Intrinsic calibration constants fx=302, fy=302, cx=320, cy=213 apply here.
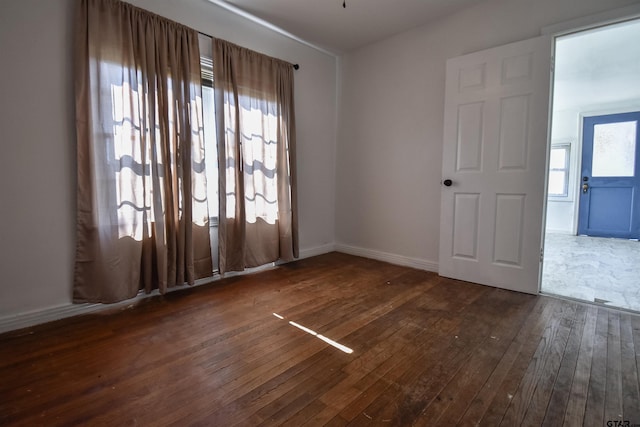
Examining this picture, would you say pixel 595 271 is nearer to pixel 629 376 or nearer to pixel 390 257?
pixel 390 257

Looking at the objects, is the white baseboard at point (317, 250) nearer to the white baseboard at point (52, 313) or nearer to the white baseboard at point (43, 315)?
the white baseboard at point (52, 313)

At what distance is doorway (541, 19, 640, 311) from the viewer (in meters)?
3.34

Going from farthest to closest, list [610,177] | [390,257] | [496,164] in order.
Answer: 1. [610,177]
2. [390,257]
3. [496,164]

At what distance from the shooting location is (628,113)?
17.4 ft

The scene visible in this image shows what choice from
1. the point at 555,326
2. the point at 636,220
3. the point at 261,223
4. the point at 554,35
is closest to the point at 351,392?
the point at 555,326

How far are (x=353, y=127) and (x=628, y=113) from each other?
16.8ft

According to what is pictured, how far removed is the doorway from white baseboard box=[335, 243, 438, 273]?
1063mm

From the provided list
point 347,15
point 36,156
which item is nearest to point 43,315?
point 36,156

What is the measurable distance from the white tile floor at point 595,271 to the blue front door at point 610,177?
1.46 ft

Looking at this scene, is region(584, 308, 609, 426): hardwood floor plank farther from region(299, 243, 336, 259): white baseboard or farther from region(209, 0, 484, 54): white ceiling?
region(209, 0, 484, 54): white ceiling

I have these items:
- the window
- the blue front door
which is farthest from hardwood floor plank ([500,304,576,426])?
the window

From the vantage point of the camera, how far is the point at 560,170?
20.4 feet

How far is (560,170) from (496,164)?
4.76m

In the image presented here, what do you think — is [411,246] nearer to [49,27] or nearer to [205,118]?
[205,118]
